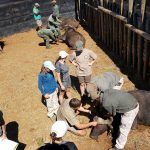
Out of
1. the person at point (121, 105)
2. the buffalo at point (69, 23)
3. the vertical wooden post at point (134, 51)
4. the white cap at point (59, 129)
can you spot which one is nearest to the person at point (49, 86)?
the person at point (121, 105)

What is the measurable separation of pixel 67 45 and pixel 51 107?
21.3ft

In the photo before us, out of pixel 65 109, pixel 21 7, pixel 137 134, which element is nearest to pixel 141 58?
pixel 137 134

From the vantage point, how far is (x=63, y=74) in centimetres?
873

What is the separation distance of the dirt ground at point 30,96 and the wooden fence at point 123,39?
50cm

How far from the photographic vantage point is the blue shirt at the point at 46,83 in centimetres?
803

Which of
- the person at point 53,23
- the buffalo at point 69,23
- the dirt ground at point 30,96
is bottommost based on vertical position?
the dirt ground at point 30,96

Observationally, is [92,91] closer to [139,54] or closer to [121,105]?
[121,105]

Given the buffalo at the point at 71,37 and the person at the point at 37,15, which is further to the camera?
the person at the point at 37,15

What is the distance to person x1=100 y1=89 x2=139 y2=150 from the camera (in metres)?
6.44

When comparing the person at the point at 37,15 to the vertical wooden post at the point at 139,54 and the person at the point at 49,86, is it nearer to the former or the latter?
the vertical wooden post at the point at 139,54

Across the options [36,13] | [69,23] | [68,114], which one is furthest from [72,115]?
[36,13]

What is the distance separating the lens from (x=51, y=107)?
28.4ft

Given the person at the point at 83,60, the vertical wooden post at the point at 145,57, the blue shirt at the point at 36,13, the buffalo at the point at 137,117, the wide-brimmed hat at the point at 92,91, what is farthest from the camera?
the blue shirt at the point at 36,13

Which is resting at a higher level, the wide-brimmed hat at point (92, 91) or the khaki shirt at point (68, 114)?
the wide-brimmed hat at point (92, 91)
